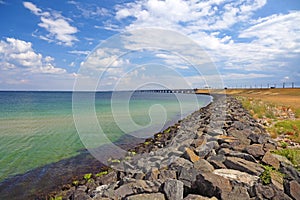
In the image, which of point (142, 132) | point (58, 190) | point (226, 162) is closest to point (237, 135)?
point (226, 162)

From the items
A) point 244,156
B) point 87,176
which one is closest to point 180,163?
point 244,156

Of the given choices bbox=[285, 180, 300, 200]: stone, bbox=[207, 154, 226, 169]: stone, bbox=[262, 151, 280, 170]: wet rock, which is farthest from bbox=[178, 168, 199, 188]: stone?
bbox=[262, 151, 280, 170]: wet rock

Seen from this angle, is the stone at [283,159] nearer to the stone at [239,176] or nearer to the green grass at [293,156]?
the green grass at [293,156]

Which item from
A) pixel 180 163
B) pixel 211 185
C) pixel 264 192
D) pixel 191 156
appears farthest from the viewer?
pixel 191 156

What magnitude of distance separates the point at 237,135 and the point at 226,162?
3058 millimetres

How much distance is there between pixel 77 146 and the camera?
40.2 ft

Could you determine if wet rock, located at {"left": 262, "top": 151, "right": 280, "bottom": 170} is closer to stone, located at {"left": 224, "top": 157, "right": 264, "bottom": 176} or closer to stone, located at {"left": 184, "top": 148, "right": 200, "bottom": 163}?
stone, located at {"left": 224, "top": 157, "right": 264, "bottom": 176}

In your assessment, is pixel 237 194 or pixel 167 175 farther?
pixel 167 175

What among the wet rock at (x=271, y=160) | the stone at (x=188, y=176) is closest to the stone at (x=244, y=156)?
the wet rock at (x=271, y=160)

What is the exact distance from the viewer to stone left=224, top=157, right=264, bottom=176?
15.5ft

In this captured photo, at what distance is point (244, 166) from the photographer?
193 inches

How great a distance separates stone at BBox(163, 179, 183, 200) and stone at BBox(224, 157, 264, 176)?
1.50 m

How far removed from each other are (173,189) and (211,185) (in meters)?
0.63

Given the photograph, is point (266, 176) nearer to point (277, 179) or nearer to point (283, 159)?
point (277, 179)
